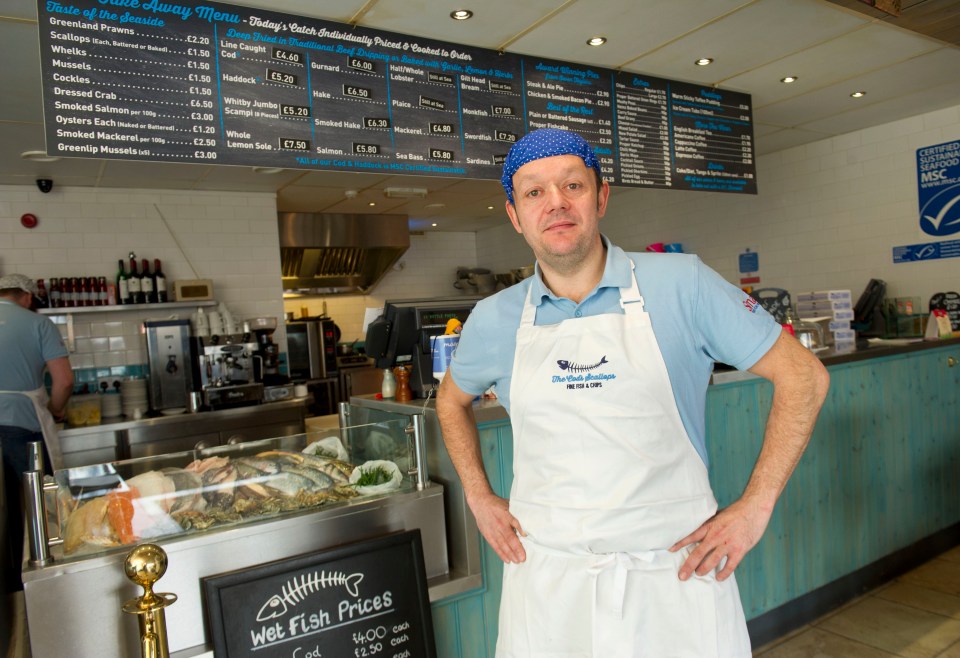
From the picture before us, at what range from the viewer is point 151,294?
18.5ft

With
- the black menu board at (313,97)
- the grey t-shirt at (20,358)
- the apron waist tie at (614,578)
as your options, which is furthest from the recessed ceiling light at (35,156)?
the apron waist tie at (614,578)

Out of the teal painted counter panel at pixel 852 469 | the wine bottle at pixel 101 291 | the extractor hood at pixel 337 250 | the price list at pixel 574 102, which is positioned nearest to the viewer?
the teal painted counter panel at pixel 852 469

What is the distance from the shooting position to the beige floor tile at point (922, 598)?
331 cm

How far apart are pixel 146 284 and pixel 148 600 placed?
455cm

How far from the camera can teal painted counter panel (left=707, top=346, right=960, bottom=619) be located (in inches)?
121

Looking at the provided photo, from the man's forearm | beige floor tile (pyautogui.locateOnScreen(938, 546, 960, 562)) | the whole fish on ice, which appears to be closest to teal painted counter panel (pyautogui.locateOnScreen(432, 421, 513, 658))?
the whole fish on ice

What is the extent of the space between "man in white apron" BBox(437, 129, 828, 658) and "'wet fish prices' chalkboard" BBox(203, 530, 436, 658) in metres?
0.58

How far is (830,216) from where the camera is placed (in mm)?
5719

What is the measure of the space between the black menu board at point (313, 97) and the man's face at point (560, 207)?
157cm

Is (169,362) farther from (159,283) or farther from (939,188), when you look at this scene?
(939,188)

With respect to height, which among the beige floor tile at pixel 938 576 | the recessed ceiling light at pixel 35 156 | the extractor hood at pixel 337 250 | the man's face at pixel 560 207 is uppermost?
the recessed ceiling light at pixel 35 156

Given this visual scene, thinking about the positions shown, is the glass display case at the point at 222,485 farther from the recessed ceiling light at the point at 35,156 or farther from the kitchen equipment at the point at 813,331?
the recessed ceiling light at the point at 35,156

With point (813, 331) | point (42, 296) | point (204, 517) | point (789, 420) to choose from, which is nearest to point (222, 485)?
point (204, 517)

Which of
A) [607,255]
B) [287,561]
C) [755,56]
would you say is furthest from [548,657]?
[755,56]
